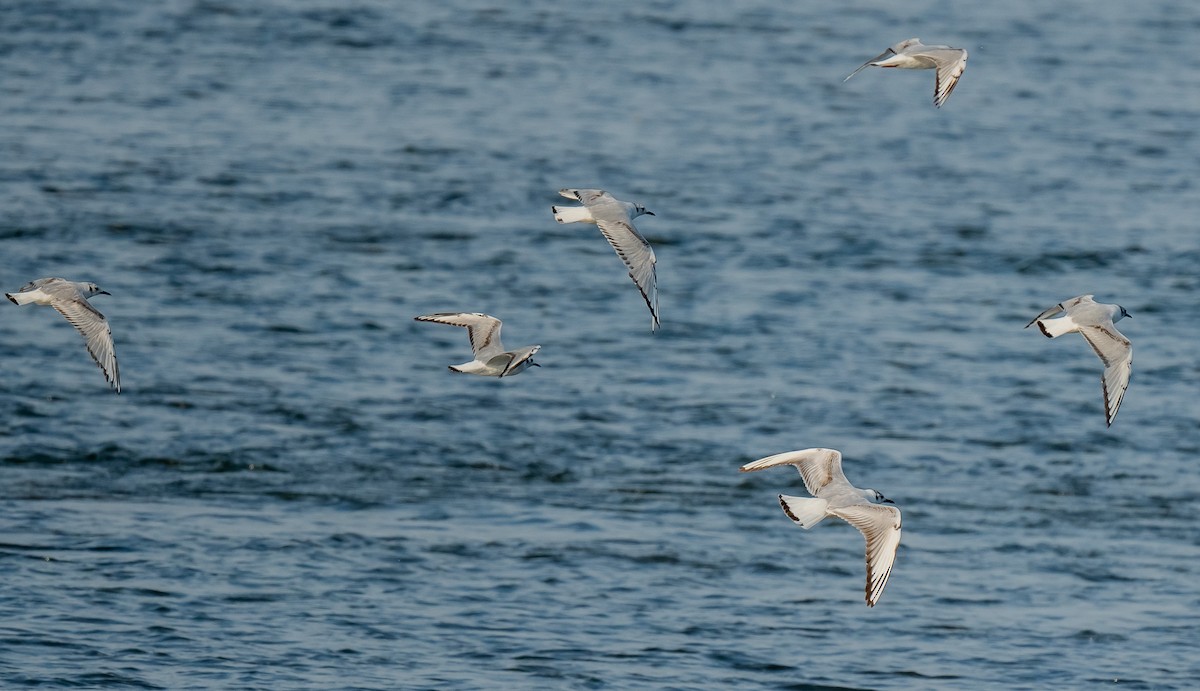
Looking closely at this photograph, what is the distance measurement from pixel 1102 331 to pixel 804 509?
7.87 feet

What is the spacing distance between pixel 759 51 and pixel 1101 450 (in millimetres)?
16893

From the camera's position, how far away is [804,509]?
9656 mm

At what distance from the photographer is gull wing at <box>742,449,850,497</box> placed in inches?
416

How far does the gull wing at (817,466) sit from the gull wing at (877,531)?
2.09 ft

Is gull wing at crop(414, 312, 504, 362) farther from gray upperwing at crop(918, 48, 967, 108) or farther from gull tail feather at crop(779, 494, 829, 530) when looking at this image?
gray upperwing at crop(918, 48, 967, 108)

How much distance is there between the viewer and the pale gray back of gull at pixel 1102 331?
10484mm

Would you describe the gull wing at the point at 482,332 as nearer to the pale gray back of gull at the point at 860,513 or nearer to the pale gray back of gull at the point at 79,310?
the pale gray back of gull at the point at 79,310

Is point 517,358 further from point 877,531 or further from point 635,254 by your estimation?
point 877,531

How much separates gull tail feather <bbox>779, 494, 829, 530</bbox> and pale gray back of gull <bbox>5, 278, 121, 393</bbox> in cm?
401

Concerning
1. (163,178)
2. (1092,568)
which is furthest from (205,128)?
(1092,568)

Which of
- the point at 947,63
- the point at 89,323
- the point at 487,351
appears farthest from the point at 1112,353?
the point at 89,323

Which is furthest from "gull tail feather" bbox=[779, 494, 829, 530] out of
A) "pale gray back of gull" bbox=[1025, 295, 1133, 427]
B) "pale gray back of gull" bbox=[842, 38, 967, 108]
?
"pale gray back of gull" bbox=[842, 38, 967, 108]

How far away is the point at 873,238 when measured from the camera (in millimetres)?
22875

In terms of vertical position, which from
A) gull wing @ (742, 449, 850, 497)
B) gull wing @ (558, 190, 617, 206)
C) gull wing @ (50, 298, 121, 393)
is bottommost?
gull wing @ (742, 449, 850, 497)
